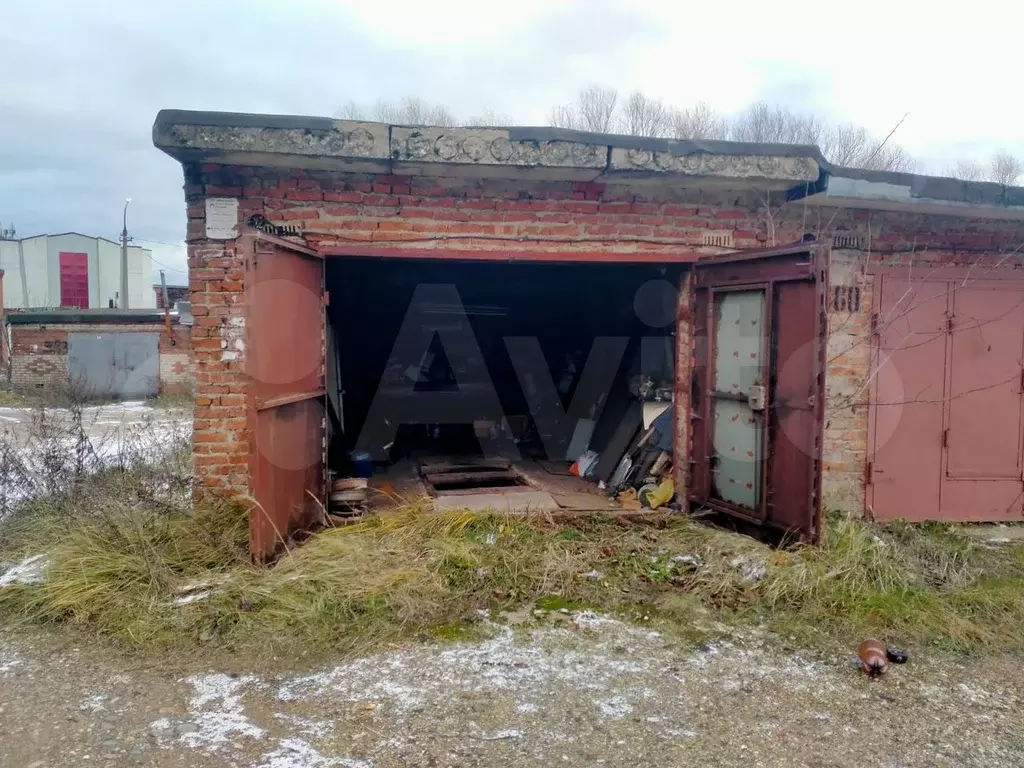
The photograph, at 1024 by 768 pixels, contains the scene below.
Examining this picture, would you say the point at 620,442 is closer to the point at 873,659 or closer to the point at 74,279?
the point at 873,659

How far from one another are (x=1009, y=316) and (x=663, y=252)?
299 cm

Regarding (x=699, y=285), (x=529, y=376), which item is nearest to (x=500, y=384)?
(x=529, y=376)

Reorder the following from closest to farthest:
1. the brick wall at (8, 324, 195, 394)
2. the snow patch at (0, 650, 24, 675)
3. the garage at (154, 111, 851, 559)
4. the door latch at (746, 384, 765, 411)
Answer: the snow patch at (0, 650, 24, 675) < the garage at (154, 111, 851, 559) < the door latch at (746, 384, 765, 411) < the brick wall at (8, 324, 195, 394)

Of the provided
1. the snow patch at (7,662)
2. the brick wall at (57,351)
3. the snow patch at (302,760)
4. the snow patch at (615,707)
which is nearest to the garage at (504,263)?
the snow patch at (7,662)

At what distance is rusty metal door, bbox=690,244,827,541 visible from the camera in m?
4.63

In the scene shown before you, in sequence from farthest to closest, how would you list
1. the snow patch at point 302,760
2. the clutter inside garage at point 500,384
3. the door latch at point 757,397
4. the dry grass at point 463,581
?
the clutter inside garage at point 500,384 < the door latch at point 757,397 < the dry grass at point 463,581 < the snow patch at point 302,760

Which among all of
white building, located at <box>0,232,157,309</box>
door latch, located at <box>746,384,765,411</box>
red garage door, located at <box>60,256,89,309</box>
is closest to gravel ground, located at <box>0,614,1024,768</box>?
door latch, located at <box>746,384,765,411</box>

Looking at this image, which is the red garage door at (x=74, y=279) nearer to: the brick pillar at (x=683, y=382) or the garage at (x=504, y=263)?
the garage at (x=504, y=263)

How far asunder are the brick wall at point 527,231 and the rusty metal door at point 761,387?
45 centimetres

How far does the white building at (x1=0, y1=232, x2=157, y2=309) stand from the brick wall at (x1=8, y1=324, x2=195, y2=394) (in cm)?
2338

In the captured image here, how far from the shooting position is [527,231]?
5.50 meters

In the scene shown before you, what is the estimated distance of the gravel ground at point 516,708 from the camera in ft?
9.57

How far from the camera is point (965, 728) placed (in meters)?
3.18

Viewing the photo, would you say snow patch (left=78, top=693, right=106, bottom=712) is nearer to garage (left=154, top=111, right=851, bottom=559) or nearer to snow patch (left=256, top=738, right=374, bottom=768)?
snow patch (left=256, top=738, right=374, bottom=768)
